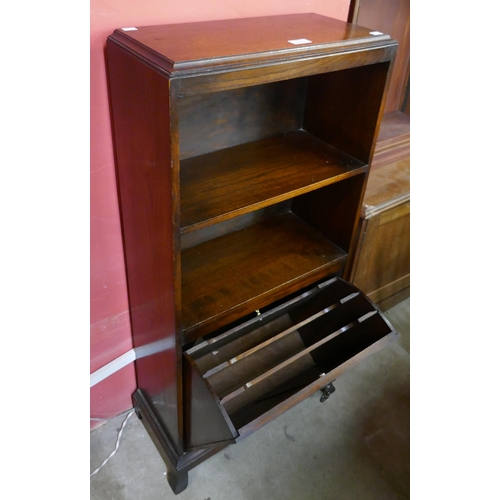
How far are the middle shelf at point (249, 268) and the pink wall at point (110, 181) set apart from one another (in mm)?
207

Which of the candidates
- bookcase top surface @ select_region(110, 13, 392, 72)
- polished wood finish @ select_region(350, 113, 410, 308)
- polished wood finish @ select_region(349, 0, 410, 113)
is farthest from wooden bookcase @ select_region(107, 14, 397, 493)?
polished wood finish @ select_region(349, 0, 410, 113)

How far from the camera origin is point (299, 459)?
4.81ft

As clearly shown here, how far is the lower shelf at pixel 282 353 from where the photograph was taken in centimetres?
108

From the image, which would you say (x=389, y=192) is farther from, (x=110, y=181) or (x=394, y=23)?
(x=110, y=181)

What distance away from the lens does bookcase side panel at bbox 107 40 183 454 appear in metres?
0.81

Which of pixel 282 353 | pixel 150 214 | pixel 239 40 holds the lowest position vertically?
pixel 282 353

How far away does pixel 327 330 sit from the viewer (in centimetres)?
135

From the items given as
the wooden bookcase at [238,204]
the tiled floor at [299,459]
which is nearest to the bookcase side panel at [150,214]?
the wooden bookcase at [238,204]

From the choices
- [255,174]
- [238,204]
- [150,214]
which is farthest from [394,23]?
[150,214]

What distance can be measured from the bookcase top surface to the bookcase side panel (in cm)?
3

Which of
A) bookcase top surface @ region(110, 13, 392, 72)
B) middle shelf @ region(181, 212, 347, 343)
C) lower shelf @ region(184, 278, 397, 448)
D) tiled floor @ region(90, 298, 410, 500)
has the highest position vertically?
bookcase top surface @ region(110, 13, 392, 72)

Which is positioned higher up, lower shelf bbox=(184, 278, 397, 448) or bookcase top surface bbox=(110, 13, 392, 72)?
bookcase top surface bbox=(110, 13, 392, 72)

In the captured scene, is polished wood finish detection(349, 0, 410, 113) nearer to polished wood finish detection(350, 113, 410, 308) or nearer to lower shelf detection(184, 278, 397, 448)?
polished wood finish detection(350, 113, 410, 308)

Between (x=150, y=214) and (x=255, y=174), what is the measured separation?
0.26 meters
